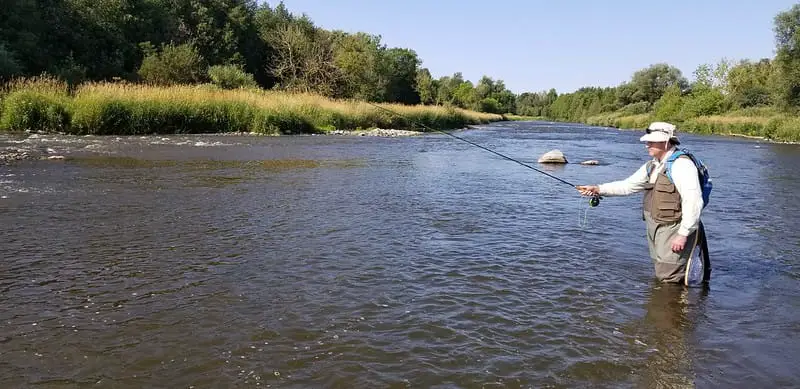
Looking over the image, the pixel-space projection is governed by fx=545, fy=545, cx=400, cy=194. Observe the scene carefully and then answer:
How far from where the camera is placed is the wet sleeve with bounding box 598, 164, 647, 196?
6520 millimetres

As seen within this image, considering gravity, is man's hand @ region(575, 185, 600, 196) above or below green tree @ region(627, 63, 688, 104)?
below

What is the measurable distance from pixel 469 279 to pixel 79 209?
21.6ft

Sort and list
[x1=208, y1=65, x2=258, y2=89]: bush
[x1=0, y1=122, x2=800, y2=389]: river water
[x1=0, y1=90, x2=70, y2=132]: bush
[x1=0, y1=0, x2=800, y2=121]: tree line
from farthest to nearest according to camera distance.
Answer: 1. [x1=208, y1=65, x2=258, y2=89]: bush
2. [x1=0, y1=0, x2=800, y2=121]: tree line
3. [x1=0, y1=90, x2=70, y2=132]: bush
4. [x1=0, y1=122, x2=800, y2=389]: river water

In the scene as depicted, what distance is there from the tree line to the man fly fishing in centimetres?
2819

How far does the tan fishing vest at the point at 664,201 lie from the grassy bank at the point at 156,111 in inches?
764

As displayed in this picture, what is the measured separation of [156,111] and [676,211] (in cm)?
2277

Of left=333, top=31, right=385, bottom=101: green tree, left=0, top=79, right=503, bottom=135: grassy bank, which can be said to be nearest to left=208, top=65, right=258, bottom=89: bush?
left=0, top=79, right=503, bottom=135: grassy bank

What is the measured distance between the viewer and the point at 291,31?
5434 cm

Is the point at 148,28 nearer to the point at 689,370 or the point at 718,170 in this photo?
the point at 718,170

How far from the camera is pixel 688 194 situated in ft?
18.7

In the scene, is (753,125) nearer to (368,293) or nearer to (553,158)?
(553,158)

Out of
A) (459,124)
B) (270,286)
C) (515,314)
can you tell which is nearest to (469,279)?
(515,314)

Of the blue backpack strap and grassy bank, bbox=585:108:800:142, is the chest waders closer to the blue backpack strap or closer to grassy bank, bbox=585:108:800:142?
the blue backpack strap

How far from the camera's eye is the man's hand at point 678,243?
5.72 m
